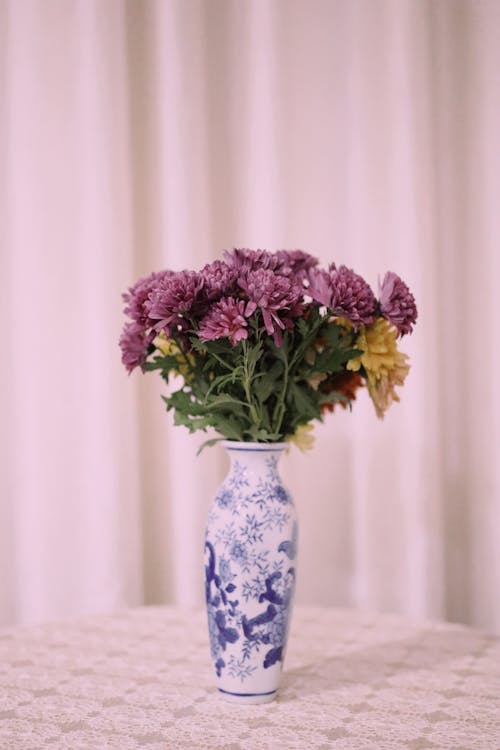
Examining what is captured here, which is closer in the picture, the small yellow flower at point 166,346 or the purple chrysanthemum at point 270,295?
the purple chrysanthemum at point 270,295

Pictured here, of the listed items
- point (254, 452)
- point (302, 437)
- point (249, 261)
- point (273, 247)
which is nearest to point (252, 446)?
point (254, 452)

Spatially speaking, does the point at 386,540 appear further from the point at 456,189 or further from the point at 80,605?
the point at 456,189

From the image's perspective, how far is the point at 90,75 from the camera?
1750 mm

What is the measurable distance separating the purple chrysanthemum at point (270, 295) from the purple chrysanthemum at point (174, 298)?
2.1 inches

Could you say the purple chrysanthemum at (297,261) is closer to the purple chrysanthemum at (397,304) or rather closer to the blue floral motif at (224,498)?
the purple chrysanthemum at (397,304)

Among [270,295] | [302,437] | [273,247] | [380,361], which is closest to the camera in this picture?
[270,295]

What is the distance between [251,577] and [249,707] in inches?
6.4

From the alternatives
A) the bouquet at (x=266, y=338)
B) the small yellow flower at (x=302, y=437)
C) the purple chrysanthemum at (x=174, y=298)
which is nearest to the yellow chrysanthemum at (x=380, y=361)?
the bouquet at (x=266, y=338)

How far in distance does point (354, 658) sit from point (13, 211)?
1.23 metres

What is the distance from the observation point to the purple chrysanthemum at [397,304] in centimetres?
94

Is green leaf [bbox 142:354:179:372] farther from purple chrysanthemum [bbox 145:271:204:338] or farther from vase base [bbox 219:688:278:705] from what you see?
vase base [bbox 219:688:278:705]

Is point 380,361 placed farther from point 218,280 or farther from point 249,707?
point 249,707

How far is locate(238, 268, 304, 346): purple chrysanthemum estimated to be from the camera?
34.1 inches

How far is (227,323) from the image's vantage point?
0.87 metres
